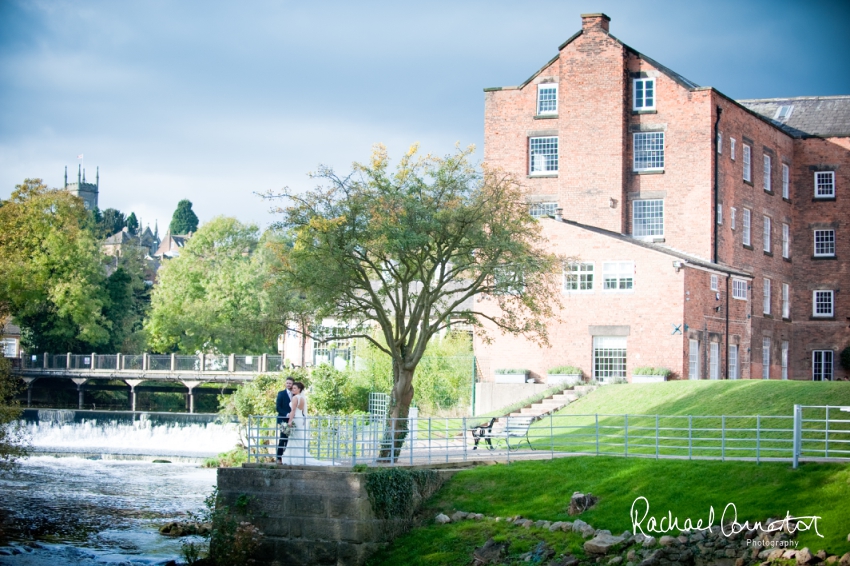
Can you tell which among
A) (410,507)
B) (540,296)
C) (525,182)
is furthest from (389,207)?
(525,182)

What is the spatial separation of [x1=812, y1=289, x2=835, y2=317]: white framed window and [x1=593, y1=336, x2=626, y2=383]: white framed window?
1879 cm

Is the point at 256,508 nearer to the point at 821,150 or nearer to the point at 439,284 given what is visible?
the point at 439,284

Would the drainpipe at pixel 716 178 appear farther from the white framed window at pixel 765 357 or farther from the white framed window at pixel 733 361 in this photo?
the white framed window at pixel 765 357

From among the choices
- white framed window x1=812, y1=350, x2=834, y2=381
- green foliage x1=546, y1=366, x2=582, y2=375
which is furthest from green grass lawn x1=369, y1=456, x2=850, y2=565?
white framed window x1=812, y1=350, x2=834, y2=381

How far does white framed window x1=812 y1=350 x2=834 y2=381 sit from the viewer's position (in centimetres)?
5441

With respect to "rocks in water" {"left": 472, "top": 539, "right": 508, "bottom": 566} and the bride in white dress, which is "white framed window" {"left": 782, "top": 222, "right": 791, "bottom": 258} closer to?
the bride in white dress

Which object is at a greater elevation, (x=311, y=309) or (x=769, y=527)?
(x=311, y=309)

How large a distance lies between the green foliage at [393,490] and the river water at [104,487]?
19.0 feet

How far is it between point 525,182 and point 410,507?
28696 millimetres

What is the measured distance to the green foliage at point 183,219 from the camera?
469 feet

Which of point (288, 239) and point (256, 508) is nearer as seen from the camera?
point (256, 508)

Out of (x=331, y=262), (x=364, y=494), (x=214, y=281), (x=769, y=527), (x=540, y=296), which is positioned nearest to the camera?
(x=769, y=527)

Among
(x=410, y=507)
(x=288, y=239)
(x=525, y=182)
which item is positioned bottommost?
(x=410, y=507)

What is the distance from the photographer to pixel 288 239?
95.7ft
